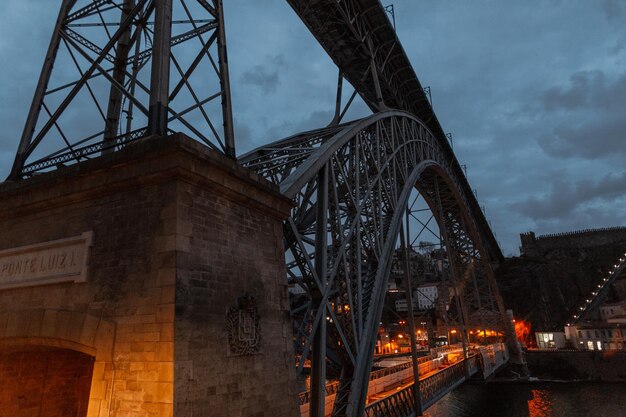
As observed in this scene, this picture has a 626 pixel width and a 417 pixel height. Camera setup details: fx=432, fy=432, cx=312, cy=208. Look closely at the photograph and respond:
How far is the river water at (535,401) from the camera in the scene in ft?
114

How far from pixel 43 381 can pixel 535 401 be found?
135 ft

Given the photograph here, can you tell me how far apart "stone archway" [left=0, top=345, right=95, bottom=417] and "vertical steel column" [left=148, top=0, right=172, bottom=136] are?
469 centimetres

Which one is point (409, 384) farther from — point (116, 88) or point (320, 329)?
point (116, 88)

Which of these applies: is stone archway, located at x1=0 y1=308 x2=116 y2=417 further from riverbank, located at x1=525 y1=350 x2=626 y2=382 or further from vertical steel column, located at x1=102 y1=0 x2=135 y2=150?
riverbank, located at x1=525 y1=350 x2=626 y2=382

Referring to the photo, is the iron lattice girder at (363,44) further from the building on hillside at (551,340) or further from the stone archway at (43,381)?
the building on hillside at (551,340)

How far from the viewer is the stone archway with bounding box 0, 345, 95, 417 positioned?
28.8ft

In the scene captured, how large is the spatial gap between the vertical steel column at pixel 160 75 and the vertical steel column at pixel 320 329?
519 centimetres

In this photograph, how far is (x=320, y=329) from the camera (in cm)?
1050

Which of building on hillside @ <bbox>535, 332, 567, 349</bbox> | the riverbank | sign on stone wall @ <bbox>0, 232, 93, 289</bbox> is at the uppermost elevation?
sign on stone wall @ <bbox>0, 232, 93, 289</bbox>

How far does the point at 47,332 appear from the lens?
23.9ft

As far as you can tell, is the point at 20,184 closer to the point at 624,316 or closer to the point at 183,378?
the point at 183,378

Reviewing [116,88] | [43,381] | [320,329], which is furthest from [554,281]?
[43,381]

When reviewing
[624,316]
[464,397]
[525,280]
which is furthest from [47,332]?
[525,280]

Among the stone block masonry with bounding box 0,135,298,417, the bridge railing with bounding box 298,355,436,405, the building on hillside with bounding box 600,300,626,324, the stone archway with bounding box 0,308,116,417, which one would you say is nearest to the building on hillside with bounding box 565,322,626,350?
the building on hillside with bounding box 600,300,626,324
